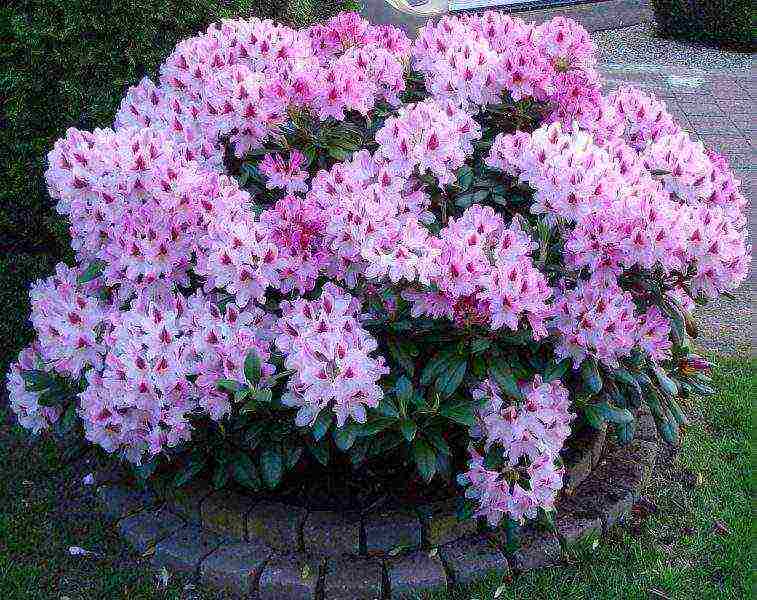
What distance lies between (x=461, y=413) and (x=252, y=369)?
1.80ft

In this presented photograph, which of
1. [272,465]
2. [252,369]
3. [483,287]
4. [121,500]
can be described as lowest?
[121,500]

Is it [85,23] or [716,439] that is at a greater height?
[85,23]

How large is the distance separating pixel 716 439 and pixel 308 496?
5.02ft

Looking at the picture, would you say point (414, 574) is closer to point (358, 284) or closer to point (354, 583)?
point (354, 583)

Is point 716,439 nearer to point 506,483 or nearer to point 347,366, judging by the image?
point 506,483

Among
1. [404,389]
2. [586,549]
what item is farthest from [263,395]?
[586,549]

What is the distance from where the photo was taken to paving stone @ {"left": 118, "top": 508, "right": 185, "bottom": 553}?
2709mm

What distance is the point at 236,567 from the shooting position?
2.59m

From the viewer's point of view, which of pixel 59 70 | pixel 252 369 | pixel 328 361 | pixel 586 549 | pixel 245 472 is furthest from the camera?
pixel 59 70

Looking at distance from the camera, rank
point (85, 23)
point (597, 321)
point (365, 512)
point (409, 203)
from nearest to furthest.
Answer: point (597, 321), point (409, 203), point (365, 512), point (85, 23)

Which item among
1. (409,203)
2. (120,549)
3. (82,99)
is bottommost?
(120,549)

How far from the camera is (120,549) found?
2.74 m

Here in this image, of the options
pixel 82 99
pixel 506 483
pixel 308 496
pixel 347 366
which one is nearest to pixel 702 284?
pixel 506 483

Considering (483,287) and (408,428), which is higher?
(483,287)
